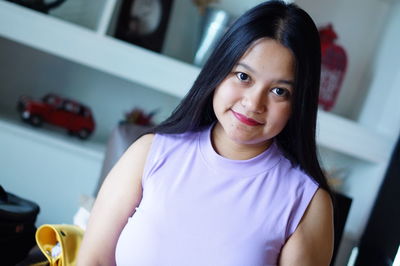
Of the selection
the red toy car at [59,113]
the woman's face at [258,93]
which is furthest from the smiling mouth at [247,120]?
the red toy car at [59,113]

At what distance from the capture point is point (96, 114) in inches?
88.5

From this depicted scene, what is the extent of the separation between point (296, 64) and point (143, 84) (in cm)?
112

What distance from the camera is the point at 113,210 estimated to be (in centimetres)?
102

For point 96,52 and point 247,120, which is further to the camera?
point 96,52

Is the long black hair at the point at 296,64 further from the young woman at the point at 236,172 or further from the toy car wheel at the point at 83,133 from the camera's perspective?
the toy car wheel at the point at 83,133

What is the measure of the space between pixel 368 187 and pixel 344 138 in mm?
259

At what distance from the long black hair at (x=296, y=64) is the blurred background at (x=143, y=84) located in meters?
0.93

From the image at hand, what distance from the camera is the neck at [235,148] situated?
1021 mm

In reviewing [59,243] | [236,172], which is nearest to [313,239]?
[236,172]

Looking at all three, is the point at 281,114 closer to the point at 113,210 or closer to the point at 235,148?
the point at 235,148

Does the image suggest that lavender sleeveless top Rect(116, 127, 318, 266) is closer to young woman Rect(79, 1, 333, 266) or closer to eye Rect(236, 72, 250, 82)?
young woman Rect(79, 1, 333, 266)

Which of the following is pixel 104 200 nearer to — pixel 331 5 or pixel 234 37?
pixel 234 37

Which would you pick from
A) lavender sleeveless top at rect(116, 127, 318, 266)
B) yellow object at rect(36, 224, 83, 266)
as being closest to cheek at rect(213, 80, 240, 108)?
lavender sleeveless top at rect(116, 127, 318, 266)

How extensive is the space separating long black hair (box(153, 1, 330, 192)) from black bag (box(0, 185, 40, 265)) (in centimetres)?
51
